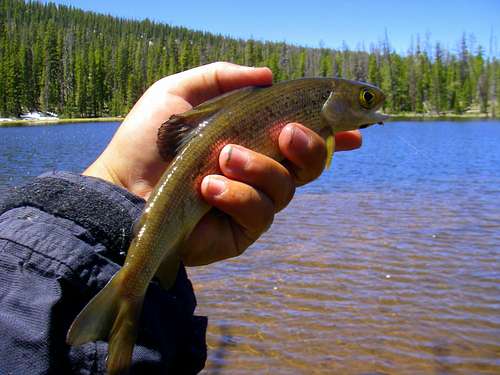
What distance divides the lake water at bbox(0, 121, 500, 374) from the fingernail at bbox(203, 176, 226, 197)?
14.4 feet

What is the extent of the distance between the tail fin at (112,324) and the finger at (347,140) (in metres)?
2.47

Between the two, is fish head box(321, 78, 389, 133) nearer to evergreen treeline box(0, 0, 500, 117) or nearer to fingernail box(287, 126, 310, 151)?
fingernail box(287, 126, 310, 151)

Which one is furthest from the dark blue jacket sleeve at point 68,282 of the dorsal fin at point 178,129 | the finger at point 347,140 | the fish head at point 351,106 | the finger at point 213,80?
the finger at point 347,140

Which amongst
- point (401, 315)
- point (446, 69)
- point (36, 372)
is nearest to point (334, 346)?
point (401, 315)

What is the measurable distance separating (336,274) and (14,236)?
888 cm

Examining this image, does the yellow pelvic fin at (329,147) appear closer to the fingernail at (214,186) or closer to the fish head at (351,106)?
the fish head at (351,106)

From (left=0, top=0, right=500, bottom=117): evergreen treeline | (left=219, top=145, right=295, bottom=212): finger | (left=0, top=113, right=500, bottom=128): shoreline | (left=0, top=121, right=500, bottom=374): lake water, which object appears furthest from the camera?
(left=0, top=0, right=500, bottom=117): evergreen treeline

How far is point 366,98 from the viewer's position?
3.78m

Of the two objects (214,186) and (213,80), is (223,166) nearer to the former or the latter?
(214,186)

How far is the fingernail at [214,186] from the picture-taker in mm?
→ 3043

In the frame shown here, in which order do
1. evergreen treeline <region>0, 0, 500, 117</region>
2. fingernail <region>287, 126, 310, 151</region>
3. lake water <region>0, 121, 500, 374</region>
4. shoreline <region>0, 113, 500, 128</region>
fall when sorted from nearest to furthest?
fingernail <region>287, 126, 310, 151</region>
lake water <region>0, 121, 500, 374</region>
shoreline <region>0, 113, 500, 128</region>
evergreen treeline <region>0, 0, 500, 117</region>

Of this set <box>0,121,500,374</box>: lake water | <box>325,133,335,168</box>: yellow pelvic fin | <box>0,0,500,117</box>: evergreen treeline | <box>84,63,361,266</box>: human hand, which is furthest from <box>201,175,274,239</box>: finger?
<box>0,0,500,117</box>: evergreen treeline

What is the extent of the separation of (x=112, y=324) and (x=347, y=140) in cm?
274

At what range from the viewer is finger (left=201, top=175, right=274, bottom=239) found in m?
3.07
